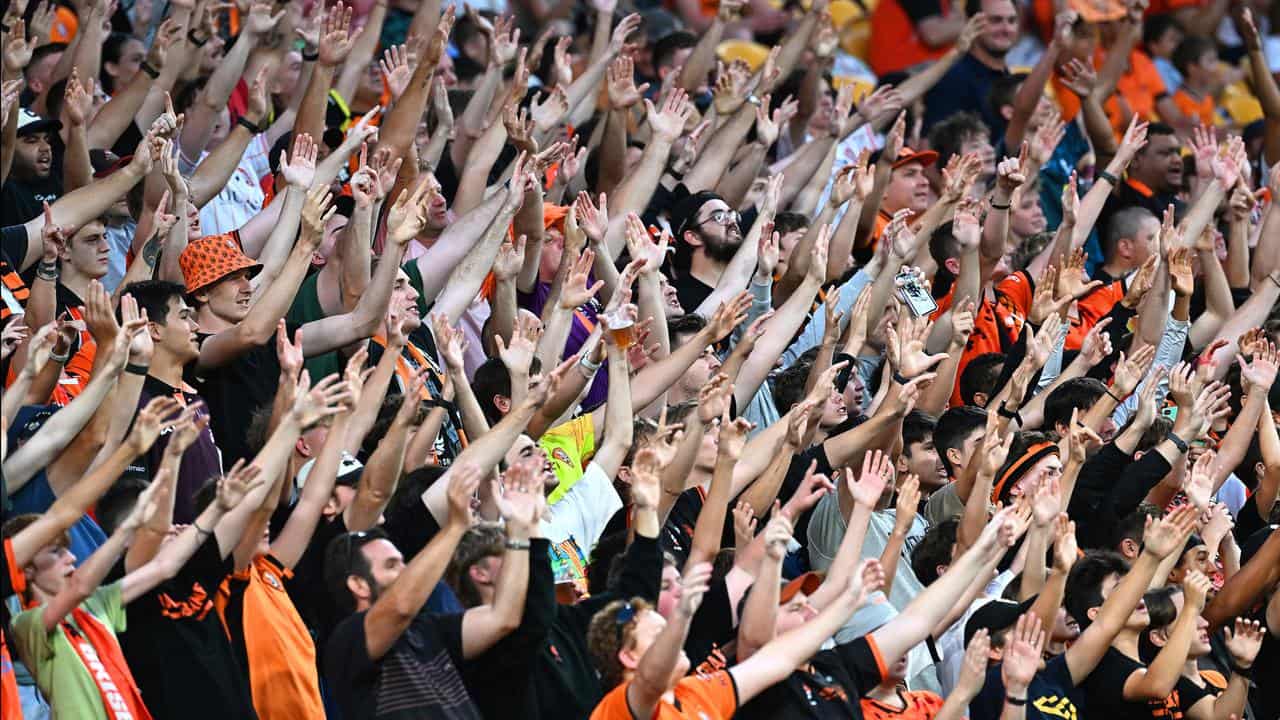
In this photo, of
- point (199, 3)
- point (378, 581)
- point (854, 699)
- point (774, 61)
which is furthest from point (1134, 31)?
point (378, 581)

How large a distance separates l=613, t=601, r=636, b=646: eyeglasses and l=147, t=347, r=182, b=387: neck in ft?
5.75

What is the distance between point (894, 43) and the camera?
14781 mm

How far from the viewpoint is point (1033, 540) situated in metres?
7.42

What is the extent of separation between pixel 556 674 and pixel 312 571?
810 millimetres

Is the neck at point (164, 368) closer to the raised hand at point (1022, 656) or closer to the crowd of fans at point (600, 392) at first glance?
the crowd of fans at point (600, 392)

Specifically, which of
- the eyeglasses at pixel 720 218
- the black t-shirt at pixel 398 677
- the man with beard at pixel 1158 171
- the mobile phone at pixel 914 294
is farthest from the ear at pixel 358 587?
the man with beard at pixel 1158 171

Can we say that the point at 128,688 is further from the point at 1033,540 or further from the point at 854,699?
the point at 1033,540

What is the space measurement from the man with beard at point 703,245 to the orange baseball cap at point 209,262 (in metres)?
2.57

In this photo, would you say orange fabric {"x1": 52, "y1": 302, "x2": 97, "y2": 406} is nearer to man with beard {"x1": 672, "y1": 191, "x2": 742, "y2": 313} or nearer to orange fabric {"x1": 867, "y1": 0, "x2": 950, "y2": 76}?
man with beard {"x1": 672, "y1": 191, "x2": 742, "y2": 313}

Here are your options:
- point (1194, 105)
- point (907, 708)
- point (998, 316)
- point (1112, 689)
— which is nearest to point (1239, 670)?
point (1112, 689)

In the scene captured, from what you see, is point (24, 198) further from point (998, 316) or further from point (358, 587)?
point (998, 316)

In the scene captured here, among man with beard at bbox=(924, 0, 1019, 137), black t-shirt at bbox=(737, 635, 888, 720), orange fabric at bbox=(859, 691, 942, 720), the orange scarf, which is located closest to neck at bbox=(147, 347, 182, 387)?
the orange scarf

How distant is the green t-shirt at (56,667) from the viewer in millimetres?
5383

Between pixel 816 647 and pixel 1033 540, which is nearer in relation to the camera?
pixel 816 647
